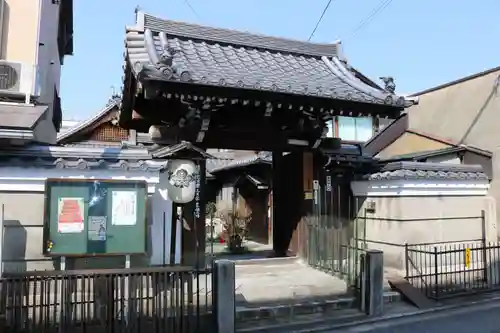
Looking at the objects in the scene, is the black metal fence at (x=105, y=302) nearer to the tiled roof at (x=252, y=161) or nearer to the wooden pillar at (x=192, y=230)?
the wooden pillar at (x=192, y=230)

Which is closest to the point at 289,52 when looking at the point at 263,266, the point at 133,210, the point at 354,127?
the point at 263,266

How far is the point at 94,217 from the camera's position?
23.6ft

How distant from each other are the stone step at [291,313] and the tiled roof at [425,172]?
3518 mm

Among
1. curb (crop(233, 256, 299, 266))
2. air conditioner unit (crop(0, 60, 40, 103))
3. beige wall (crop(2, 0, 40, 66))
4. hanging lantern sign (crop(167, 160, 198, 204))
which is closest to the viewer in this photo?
hanging lantern sign (crop(167, 160, 198, 204))

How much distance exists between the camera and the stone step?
6996 millimetres

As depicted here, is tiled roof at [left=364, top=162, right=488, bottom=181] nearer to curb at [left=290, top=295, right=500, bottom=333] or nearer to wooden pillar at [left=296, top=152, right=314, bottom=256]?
wooden pillar at [left=296, top=152, right=314, bottom=256]

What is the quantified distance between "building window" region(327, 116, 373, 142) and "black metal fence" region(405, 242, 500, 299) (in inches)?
458

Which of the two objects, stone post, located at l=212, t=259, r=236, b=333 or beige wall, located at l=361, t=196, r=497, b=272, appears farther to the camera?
beige wall, located at l=361, t=196, r=497, b=272

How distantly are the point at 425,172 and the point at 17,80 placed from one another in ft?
31.2

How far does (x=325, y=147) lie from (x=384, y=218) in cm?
233

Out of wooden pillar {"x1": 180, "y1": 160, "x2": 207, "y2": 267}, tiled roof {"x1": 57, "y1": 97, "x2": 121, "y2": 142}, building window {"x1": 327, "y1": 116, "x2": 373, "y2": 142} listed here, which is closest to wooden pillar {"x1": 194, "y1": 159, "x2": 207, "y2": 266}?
wooden pillar {"x1": 180, "y1": 160, "x2": 207, "y2": 267}

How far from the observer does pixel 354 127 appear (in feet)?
73.4

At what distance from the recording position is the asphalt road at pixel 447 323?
23.3 ft


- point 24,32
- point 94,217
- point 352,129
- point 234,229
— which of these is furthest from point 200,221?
point 352,129
